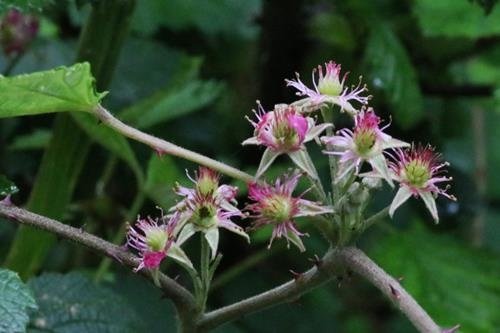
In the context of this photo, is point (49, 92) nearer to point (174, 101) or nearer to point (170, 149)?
point (170, 149)

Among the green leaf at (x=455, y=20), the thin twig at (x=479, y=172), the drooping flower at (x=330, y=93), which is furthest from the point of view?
the thin twig at (x=479, y=172)

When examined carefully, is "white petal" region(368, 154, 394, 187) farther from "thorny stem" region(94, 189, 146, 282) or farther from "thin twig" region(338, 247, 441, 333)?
"thorny stem" region(94, 189, 146, 282)

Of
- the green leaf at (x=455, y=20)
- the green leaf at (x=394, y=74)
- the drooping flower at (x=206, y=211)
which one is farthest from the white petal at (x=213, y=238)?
the green leaf at (x=455, y=20)

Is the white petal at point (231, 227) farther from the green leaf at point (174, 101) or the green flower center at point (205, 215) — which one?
the green leaf at point (174, 101)

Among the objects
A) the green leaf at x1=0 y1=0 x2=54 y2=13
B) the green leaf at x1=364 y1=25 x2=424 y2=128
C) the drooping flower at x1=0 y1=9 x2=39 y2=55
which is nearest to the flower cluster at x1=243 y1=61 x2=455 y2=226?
the green leaf at x1=0 y1=0 x2=54 y2=13

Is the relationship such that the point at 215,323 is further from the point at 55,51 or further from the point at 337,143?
the point at 55,51

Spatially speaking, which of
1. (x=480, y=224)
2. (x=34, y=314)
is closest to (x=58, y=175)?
(x=34, y=314)
